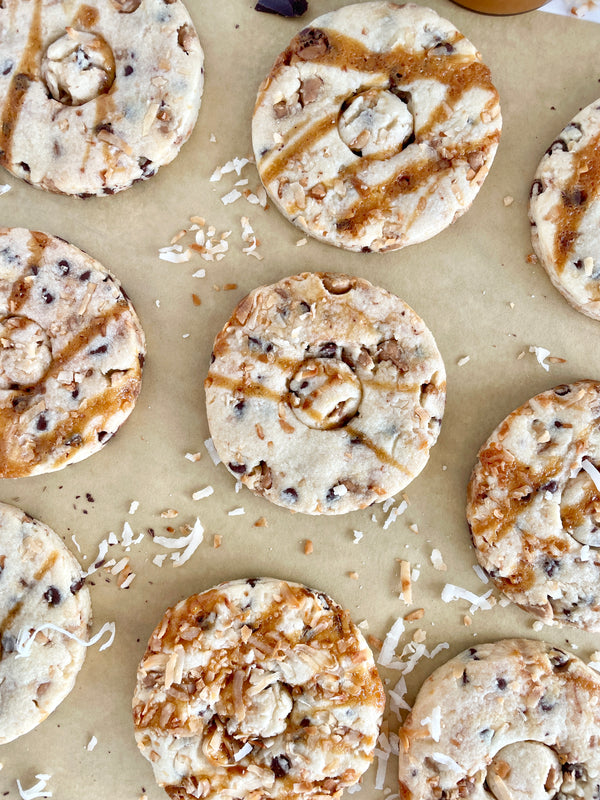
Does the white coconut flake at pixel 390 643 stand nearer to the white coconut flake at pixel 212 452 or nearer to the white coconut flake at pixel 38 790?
the white coconut flake at pixel 212 452

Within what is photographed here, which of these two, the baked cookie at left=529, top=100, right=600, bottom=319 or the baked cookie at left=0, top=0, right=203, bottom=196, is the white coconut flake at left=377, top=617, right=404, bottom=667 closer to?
the baked cookie at left=529, top=100, right=600, bottom=319

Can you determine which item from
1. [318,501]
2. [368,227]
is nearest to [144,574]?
[318,501]

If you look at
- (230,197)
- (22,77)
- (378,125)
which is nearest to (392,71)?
(378,125)

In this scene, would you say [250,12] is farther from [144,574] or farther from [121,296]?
[144,574]

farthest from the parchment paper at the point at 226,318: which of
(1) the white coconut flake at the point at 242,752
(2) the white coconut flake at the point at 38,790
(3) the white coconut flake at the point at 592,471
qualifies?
(1) the white coconut flake at the point at 242,752

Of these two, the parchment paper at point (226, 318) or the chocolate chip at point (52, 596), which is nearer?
the chocolate chip at point (52, 596)

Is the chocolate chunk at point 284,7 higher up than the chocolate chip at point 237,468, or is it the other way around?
the chocolate chunk at point 284,7

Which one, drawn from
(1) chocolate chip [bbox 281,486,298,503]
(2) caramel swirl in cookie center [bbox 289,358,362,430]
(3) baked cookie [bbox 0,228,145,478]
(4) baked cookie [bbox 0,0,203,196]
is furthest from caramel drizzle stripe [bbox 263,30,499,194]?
(1) chocolate chip [bbox 281,486,298,503]

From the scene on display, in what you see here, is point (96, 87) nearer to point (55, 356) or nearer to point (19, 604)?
point (55, 356)
